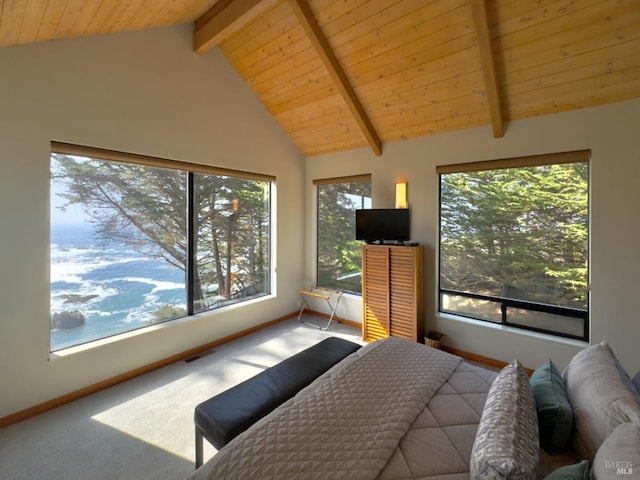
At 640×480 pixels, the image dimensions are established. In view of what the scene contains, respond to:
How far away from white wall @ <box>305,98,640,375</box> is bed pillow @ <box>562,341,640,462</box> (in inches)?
64.3

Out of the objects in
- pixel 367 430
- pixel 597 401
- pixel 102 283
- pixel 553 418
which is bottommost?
pixel 367 430

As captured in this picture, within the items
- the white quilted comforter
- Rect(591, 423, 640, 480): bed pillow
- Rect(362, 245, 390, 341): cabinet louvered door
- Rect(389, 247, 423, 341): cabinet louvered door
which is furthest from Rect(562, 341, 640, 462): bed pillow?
Rect(362, 245, 390, 341): cabinet louvered door

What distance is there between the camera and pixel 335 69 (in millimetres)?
3205

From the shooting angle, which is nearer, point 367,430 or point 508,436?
point 508,436

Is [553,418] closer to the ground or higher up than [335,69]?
closer to the ground

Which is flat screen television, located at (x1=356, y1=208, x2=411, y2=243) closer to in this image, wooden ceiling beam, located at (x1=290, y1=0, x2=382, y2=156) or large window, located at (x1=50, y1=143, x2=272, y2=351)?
wooden ceiling beam, located at (x1=290, y1=0, x2=382, y2=156)

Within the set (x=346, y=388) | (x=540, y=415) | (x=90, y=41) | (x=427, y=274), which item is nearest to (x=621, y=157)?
(x=427, y=274)

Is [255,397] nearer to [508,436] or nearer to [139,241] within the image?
[508,436]

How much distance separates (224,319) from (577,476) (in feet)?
11.3

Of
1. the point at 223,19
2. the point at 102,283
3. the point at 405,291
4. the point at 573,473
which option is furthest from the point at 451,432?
the point at 223,19

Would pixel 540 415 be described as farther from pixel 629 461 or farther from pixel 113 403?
pixel 113 403

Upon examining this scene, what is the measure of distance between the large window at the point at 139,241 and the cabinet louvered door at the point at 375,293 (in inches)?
66.2

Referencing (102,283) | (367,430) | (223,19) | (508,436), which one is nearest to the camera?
(508,436)

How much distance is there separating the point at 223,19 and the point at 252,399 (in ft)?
11.5
